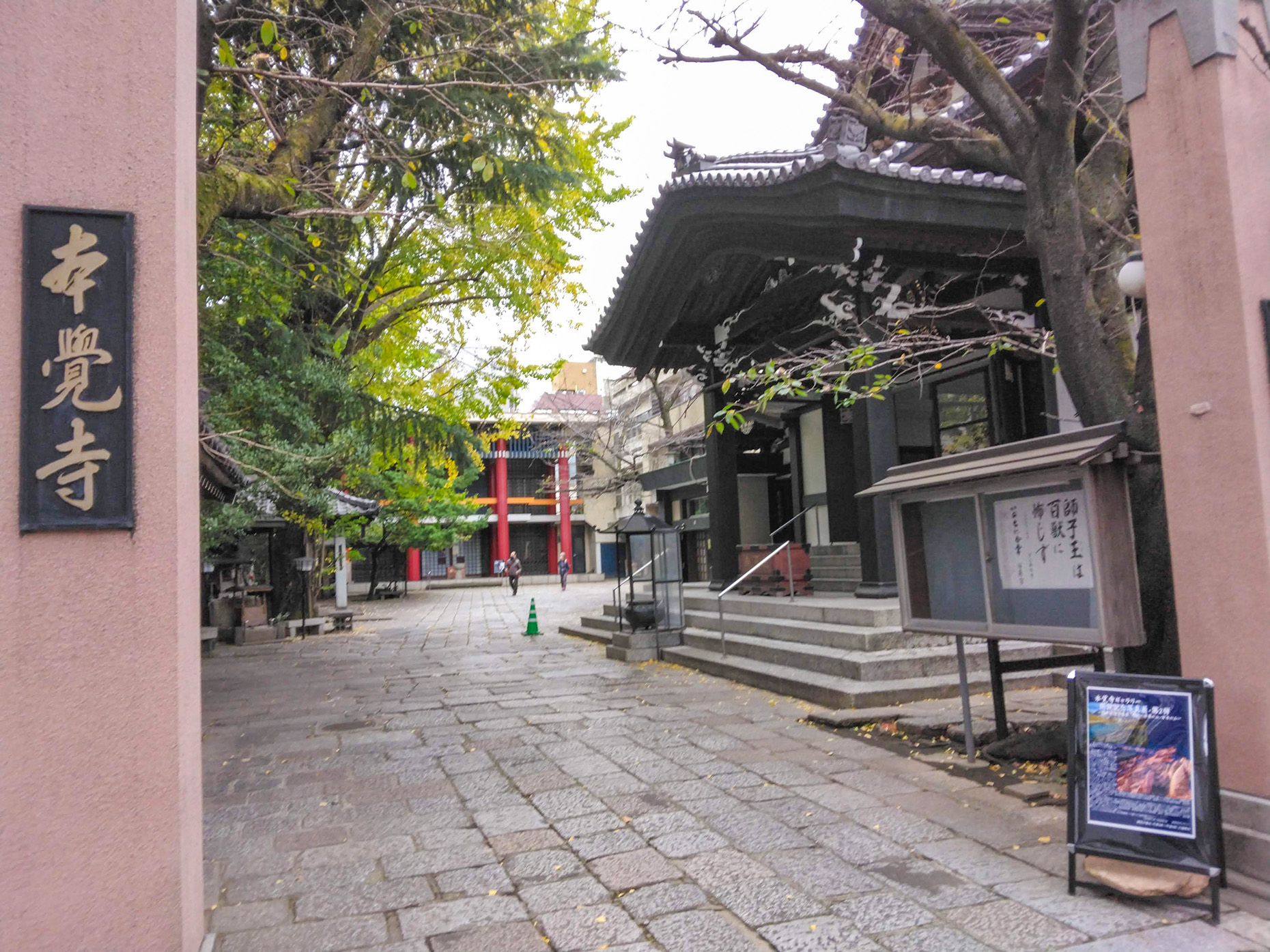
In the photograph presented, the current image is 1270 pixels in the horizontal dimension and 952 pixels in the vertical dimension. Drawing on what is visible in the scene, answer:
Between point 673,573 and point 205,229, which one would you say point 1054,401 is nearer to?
point 673,573

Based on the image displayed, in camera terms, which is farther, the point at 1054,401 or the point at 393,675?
the point at 393,675

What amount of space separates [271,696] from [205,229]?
19.0 feet

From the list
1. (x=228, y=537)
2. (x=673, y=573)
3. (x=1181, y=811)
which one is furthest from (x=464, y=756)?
(x=228, y=537)

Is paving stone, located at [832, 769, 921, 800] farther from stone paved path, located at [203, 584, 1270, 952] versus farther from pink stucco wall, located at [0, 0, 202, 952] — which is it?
pink stucco wall, located at [0, 0, 202, 952]

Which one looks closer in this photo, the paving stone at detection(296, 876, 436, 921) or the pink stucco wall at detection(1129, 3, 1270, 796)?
the pink stucco wall at detection(1129, 3, 1270, 796)

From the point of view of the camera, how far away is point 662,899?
3883mm

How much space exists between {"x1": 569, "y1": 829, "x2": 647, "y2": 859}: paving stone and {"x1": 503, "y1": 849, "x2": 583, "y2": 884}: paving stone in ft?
0.27

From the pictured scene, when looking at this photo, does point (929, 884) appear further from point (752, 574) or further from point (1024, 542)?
point (752, 574)

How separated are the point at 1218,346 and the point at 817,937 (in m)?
3.17

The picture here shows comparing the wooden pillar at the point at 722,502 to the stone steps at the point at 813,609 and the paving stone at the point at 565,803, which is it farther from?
the paving stone at the point at 565,803

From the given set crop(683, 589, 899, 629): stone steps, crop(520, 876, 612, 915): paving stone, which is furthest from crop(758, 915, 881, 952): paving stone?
crop(683, 589, 899, 629): stone steps

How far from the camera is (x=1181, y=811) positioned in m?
3.55

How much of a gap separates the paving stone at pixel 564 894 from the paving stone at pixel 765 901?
0.55 meters

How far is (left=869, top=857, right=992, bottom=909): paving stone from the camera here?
379 centimetres
